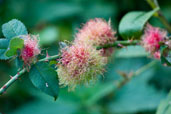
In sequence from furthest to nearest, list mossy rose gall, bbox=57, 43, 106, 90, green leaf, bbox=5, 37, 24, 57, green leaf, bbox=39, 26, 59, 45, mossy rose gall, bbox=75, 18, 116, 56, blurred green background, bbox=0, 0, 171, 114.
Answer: green leaf, bbox=39, 26, 59, 45 < blurred green background, bbox=0, 0, 171, 114 < mossy rose gall, bbox=75, 18, 116, 56 < mossy rose gall, bbox=57, 43, 106, 90 < green leaf, bbox=5, 37, 24, 57

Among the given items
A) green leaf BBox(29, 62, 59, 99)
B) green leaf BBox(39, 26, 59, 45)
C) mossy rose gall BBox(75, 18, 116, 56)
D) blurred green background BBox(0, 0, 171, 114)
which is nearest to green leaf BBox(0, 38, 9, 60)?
green leaf BBox(29, 62, 59, 99)

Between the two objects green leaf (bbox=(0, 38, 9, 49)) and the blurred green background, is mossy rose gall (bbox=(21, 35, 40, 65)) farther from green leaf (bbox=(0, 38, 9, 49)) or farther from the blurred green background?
the blurred green background

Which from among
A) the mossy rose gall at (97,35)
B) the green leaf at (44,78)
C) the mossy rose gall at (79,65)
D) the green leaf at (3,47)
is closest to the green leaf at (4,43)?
the green leaf at (3,47)

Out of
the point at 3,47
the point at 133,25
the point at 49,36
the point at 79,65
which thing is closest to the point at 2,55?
the point at 3,47

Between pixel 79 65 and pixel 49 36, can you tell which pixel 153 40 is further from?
pixel 49 36

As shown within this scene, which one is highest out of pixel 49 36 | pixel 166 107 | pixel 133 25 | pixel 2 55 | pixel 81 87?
pixel 133 25

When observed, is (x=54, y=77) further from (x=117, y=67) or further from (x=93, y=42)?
(x=117, y=67)
